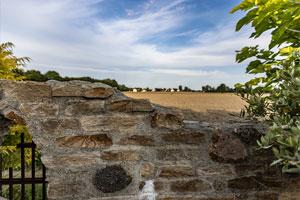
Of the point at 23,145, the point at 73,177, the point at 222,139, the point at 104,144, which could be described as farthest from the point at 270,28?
the point at 23,145

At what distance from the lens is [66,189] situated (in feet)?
4.74

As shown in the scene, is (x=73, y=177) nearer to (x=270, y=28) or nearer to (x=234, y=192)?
(x=234, y=192)

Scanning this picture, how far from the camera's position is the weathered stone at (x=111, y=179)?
1454 mm

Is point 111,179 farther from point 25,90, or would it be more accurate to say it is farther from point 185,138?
point 25,90

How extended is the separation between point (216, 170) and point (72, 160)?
3.56ft

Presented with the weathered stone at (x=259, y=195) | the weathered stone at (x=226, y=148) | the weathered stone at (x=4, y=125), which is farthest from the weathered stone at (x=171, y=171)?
the weathered stone at (x=4, y=125)

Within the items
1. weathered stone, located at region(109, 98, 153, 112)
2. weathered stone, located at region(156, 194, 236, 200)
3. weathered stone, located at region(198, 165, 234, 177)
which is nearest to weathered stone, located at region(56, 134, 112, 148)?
weathered stone, located at region(109, 98, 153, 112)

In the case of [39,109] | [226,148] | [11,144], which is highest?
[39,109]

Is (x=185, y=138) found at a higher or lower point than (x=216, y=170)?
higher

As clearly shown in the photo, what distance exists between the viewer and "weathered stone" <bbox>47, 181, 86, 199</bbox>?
1435 mm

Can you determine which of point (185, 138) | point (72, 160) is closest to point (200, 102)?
point (185, 138)

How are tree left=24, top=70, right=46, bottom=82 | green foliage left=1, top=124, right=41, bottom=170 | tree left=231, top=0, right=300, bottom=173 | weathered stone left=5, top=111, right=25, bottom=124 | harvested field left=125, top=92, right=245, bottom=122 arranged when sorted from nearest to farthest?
tree left=231, top=0, right=300, bottom=173, weathered stone left=5, top=111, right=25, bottom=124, green foliage left=1, top=124, right=41, bottom=170, harvested field left=125, top=92, right=245, bottom=122, tree left=24, top=70, right=46, bottom=82

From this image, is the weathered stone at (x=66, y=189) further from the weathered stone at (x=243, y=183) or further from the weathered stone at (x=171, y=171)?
the weathered stone at (x=243, y=183)

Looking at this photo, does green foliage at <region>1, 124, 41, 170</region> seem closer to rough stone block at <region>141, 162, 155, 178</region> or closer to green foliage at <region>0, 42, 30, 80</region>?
green foliage at <region>0, 42, 30, 80</region>
